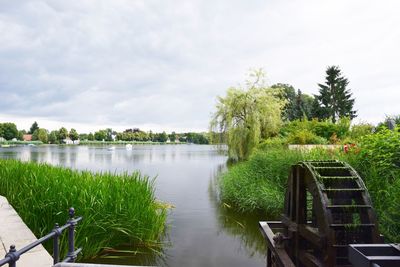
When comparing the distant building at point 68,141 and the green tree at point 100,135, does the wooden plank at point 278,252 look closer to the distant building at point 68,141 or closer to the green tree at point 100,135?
the distant building at point 68,141

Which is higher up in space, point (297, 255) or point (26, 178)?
point (26, 178)

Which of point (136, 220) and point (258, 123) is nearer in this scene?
point (136, 220)

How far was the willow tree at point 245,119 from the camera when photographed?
25547mm

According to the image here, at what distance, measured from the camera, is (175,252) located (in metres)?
7.71

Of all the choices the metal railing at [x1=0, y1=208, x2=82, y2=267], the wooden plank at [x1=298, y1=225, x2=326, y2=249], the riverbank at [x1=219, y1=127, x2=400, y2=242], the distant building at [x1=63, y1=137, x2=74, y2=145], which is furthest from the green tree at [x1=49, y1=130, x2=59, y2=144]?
the wooden plank at [x1=298, y1=225, x2=326, y2=249]

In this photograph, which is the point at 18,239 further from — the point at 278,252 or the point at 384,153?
the point at 384,153

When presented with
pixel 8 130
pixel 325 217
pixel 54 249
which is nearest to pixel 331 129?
pixel 325 217

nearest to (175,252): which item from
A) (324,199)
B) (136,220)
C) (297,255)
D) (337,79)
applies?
(136,220)

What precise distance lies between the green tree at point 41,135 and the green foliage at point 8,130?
9.11m

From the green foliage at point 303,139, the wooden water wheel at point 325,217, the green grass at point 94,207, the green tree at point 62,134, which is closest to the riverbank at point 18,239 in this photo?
the green grass at point 94,207

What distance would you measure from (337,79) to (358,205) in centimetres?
5441

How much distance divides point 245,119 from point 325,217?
2214 centimetres

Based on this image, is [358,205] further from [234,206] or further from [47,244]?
[234,206]

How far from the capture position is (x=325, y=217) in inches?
162
